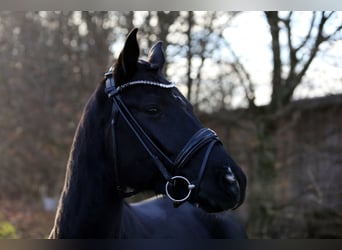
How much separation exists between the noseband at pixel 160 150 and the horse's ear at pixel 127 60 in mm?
30

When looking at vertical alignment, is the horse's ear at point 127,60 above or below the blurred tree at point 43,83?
above

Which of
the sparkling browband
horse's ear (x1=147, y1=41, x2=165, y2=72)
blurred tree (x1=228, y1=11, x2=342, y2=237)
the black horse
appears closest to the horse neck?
the black horse

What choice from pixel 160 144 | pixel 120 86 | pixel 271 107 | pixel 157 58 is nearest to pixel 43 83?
pixel 271 107

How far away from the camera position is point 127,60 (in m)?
1.86

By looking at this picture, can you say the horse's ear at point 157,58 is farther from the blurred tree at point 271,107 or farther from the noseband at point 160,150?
the blurred tree at point 271,107

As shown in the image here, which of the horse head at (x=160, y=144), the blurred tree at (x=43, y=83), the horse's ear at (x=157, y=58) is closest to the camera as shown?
the horse head at (x=160, y=144)

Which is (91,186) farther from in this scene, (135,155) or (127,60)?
(127,60)

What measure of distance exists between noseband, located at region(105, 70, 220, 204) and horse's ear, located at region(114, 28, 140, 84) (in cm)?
3

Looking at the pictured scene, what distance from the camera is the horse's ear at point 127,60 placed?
180 centimetres

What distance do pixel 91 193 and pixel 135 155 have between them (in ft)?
0.73

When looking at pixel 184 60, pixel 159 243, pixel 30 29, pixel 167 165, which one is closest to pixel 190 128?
pixel 167 165

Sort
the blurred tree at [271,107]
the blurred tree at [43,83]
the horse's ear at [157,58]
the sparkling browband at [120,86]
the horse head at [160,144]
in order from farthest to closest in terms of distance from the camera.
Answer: the blurred tree at [43,83] < the blurred tree at [271,107] < the horse's ear at [157,58] < the sparkling browband at [120,86] < the horse head at [160,144]

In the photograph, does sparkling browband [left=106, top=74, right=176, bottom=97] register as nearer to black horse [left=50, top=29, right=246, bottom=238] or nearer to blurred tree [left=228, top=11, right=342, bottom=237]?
black horse [left=50, top=29, right=246, bottom=238]

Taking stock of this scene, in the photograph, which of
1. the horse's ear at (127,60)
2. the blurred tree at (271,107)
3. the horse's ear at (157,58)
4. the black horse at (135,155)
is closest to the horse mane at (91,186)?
the black horse at (135,155)
